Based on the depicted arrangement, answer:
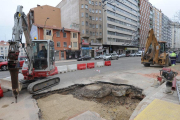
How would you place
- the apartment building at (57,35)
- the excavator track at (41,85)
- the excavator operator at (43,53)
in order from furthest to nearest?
the apartment building at (57,35) < the excavator operator at (43,53) < the excavator track at (41,85)

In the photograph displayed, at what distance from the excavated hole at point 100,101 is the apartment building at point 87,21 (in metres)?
32.3

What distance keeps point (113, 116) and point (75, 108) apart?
135 centimetres

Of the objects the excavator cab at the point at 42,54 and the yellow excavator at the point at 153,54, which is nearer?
the excavator cab at the point at 42,54

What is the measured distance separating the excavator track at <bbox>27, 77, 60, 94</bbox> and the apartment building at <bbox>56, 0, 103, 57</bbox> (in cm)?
3109

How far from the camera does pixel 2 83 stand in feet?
17.1

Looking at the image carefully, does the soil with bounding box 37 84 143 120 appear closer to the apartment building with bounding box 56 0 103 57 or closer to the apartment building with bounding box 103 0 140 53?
the apartment building with bounding box 56 0 103 57

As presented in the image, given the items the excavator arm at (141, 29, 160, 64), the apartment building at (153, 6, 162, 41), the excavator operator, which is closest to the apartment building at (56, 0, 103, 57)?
the excavator arm at (141, 29, 160, 64)

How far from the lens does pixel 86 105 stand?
4.22 metres

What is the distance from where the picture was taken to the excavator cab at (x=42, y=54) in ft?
19.8

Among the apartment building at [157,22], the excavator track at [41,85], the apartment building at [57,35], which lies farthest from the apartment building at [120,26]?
the excavator track at [41,85]

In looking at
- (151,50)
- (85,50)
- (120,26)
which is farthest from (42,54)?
(120,26)

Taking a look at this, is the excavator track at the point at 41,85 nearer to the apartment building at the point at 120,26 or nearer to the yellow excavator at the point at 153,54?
the yellow excavator at the point at 153,54

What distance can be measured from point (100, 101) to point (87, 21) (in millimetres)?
38287

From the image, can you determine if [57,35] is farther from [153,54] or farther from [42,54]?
[42,54]
